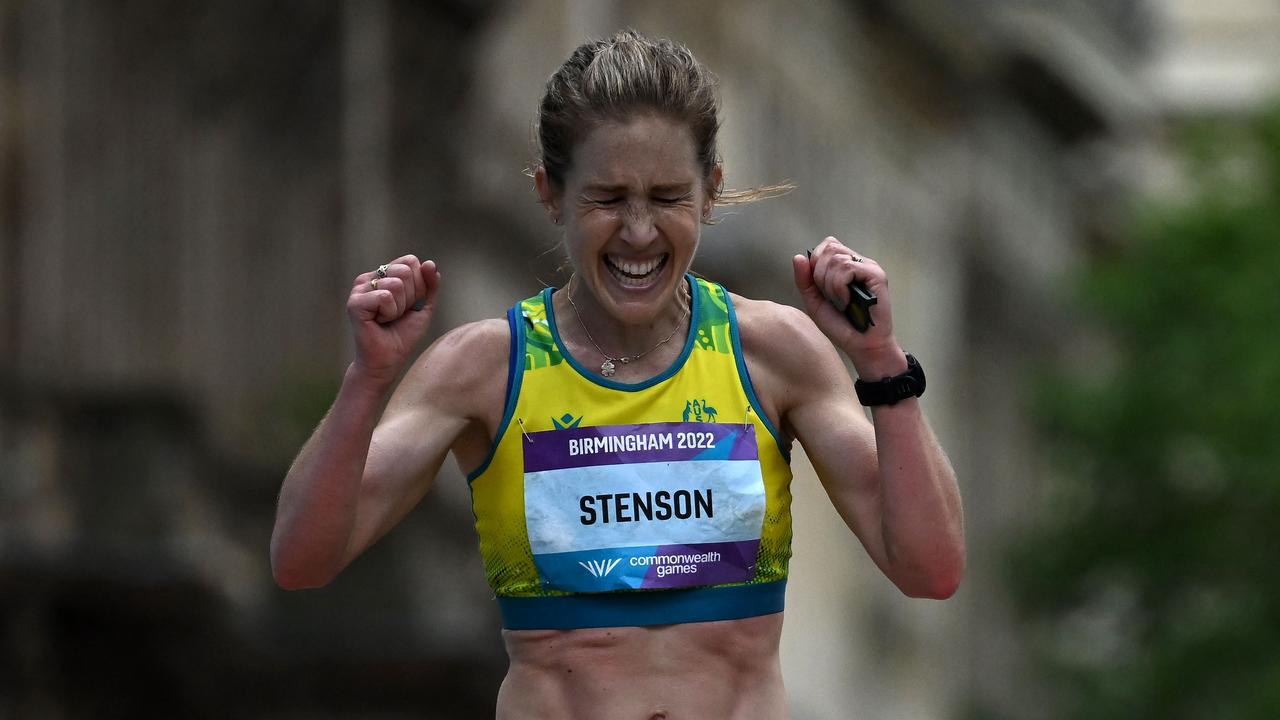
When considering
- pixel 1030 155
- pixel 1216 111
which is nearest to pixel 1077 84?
pixel 1030 155

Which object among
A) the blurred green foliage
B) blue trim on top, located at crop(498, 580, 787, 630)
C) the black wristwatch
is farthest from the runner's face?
the blurred green foliage

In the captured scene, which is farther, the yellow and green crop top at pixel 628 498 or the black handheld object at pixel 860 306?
the yellow and green crop top at pixel 628 498

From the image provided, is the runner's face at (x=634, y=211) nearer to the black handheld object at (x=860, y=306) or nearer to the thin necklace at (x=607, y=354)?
the thin necklace at (x=607, y=354)

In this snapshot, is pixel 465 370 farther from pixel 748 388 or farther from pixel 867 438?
pixel 867 438

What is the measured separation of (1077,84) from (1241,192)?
746cm

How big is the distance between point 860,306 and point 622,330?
0.60 meters

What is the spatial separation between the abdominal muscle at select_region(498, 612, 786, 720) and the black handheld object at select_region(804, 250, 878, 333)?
74cm

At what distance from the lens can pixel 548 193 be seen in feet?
18.2

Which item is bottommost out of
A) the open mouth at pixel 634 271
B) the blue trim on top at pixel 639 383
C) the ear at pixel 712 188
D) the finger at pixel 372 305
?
the blue trim on top at pixel 639 383

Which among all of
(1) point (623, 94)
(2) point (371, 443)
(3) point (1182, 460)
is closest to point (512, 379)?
(2) point (371, 443)

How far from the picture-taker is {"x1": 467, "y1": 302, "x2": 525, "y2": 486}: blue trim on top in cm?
554

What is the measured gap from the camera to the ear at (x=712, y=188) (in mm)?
5543

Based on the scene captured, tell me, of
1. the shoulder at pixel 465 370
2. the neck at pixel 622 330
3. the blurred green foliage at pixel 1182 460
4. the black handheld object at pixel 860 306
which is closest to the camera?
the black handheld object at pixel 860 306

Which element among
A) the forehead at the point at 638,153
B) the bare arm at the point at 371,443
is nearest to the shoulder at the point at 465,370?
the bare arm at the point at 371,443
